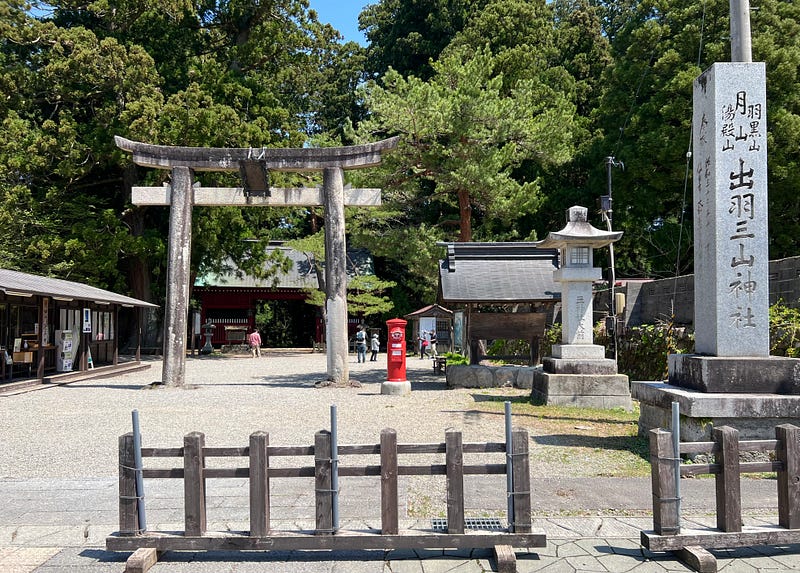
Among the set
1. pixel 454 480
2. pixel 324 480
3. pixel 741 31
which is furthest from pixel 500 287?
pixel 324 480

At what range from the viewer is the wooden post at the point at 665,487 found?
13.4 feet

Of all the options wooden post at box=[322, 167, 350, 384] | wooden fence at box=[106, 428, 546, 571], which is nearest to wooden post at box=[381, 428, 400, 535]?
wooden fence at box=[106, 428, 546, 571]

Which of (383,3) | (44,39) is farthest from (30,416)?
(383,3)

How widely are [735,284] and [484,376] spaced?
808 centimetres

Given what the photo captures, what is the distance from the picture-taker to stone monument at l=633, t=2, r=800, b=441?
611 centimetres

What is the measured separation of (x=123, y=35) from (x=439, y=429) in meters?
23.7

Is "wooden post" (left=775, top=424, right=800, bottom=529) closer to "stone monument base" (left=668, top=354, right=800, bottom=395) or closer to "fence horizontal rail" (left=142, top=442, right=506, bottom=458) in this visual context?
"fence horizontal rail" (left=142, top=442, right=506, bottom=458)

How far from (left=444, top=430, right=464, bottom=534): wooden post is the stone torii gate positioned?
9.94m

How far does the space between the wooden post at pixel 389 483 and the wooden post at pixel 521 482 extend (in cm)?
83

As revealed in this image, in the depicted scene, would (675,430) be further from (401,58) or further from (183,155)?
(401,58)

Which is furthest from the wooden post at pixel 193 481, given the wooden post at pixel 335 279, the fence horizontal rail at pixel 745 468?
the wooden post at pixel 335 279

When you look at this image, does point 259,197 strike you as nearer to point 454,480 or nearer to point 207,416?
point 207,416

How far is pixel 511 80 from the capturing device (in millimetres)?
24297

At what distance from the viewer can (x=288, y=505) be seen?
522 centimetres
